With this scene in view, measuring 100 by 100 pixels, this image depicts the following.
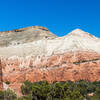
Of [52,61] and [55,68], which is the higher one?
[52,61]

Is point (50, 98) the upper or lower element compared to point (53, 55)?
lower

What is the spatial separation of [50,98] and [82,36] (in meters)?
55.6

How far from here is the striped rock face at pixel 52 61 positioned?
1761 inches

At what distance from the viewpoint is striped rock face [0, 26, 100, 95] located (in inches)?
1761

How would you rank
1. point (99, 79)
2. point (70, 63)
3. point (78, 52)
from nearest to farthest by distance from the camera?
point (99, 79), point (70, 63), point (78, 52)

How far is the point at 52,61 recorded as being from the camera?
52.0m

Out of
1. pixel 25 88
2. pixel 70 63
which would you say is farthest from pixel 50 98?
pixel 70 63

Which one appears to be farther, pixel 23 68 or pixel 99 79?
pixel 23 68

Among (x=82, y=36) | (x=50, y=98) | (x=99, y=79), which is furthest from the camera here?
(x=82, y=36)

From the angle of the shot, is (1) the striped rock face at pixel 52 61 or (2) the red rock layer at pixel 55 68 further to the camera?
(1) the striped rock face at pixel 52 61

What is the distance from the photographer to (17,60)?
56.5 metres

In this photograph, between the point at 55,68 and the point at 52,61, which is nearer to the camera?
the point at 55,68

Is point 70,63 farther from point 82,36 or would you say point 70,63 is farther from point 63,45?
point 82,36

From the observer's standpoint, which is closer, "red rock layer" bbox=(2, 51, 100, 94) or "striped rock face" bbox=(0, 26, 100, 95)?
"red rock layer" bbox=(2, 51, 100, 94)
